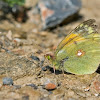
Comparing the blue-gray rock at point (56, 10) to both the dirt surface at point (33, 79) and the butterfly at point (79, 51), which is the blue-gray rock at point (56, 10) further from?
the butterfly at point (79, 51)

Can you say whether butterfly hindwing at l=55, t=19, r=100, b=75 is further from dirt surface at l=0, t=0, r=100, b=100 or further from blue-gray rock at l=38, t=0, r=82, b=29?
blue-gray rock at l=38, t=0, r=82, b=29

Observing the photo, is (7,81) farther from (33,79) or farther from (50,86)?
(50,86)


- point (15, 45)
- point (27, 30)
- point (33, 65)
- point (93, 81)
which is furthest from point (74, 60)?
point (27, 30)

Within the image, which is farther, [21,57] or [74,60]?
[21,57]

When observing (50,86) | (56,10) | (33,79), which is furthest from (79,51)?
(56,10)

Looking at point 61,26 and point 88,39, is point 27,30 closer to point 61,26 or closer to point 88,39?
point 61,26

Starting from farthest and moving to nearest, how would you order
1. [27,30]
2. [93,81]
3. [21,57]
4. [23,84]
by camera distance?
1. [27,30]
2. [21,57]
3. [93,81]
4. [23,84]

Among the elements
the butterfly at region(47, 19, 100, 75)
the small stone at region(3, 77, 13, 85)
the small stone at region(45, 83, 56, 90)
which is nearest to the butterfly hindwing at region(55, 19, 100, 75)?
the butterfly at region(47, 19, 100, 75)

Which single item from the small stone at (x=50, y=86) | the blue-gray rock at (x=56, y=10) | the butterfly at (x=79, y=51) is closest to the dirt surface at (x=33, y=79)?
the small stone at (x=50, y=86)
